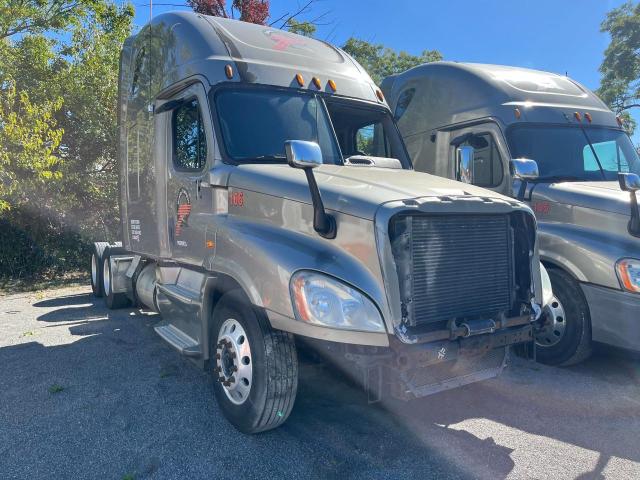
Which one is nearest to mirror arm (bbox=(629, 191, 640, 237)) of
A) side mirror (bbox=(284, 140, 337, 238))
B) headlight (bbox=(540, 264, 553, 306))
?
headlight (bbox=(540, 264, 553, 306))

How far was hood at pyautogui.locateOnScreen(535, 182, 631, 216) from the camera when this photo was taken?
482 centimetres

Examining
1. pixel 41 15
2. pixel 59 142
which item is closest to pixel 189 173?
pixel 59 142

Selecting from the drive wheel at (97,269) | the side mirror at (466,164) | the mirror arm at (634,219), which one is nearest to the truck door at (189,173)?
the side mirror at (466,164)

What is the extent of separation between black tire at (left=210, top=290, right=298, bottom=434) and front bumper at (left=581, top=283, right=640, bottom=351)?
10.4ft

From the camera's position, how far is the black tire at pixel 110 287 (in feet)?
25.9

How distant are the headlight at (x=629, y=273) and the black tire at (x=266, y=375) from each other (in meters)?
3.18

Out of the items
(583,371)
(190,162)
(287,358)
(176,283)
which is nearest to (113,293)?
(176,283)

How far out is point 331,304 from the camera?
9.92 ft

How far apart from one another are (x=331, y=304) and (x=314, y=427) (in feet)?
4.29

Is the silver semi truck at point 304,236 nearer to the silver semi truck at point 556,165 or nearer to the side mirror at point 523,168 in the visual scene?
the silver semi truck at point 556,165

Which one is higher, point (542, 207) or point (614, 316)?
point (542, 207)

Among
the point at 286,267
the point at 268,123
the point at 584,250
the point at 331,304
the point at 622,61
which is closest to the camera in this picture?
the point at 331,304

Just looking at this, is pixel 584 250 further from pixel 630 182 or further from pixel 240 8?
pixel 240 8

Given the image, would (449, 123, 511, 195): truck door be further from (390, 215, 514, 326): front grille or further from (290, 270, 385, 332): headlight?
(290, 270, 385, 332): headlight
